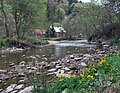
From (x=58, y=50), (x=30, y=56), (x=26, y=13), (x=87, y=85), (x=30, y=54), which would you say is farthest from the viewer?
(x=26, y=13)

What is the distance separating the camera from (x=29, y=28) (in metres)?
33.7

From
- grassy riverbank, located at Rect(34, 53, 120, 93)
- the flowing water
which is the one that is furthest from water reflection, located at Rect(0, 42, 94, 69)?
grassy riverbank, located at Rect(34, 53, 120, 93)

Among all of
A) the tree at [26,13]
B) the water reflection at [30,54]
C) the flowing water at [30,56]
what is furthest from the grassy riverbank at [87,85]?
the tree at [26,13]

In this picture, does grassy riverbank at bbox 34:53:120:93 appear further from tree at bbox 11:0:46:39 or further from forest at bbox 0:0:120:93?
tree at bbox 11:0:46:39

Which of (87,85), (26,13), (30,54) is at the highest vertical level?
(26,13)

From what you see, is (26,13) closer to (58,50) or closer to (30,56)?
(58,50)

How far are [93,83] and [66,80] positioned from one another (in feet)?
1.95

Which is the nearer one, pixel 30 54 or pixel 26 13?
pixel 30 54

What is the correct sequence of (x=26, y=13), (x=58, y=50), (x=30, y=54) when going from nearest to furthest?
(x=30, y=54) < (x=58, y=50) < (x=26, y=13)

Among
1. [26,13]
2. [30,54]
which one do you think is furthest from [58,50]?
[26,13]

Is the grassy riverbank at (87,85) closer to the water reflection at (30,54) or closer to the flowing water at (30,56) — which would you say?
the flowing water at (30,56)

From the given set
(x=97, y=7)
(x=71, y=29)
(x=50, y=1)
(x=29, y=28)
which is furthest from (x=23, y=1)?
(x=50, y=1)

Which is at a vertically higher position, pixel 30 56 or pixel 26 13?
pixel 26 13

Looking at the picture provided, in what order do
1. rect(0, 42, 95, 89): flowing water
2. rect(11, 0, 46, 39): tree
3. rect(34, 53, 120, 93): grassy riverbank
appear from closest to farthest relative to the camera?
1. rect(34, 53, 120, 93): grassy riverbank
2. rect(0, 42, 95, 89): flowing water
3. rect(11, 0, 46, 39): tree
